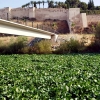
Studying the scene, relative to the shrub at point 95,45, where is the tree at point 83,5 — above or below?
above

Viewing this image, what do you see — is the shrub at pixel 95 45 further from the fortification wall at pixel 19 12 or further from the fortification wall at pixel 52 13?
the fortification wall at pixel 19 12

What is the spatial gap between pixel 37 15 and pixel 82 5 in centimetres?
2921

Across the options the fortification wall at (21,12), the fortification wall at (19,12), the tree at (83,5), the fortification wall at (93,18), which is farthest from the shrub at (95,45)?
the tree at (83,5)

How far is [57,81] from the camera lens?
Answer: 30.5 ft

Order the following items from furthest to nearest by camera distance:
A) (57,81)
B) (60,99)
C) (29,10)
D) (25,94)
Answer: (29,10) → (57,81) → (25,94) → (60,99)

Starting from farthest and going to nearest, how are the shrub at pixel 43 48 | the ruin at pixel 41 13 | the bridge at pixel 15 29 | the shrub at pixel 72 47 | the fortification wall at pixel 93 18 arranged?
the ruin at pixel 41 13, the fortification wall at pixel 93 18, the shrub at pixel 72 47, the shrub at pixel 43 48, the bridge at pixel 15 29

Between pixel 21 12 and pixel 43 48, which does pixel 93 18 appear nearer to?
pixel 21 12

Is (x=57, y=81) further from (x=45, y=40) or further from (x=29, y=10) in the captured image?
(x=29, y=10)

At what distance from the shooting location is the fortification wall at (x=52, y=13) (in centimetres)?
7588

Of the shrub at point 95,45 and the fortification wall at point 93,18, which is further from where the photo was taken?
the fortification wall at point 93,18

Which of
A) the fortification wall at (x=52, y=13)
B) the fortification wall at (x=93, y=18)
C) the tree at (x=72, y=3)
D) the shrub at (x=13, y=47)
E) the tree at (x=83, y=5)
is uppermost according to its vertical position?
the tree at (x=72, y=3)

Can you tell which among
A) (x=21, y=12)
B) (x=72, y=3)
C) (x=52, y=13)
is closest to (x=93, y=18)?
(x=52, y=13)

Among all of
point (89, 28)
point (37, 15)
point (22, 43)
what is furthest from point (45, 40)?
point (37, 15)

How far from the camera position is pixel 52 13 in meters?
76.9
